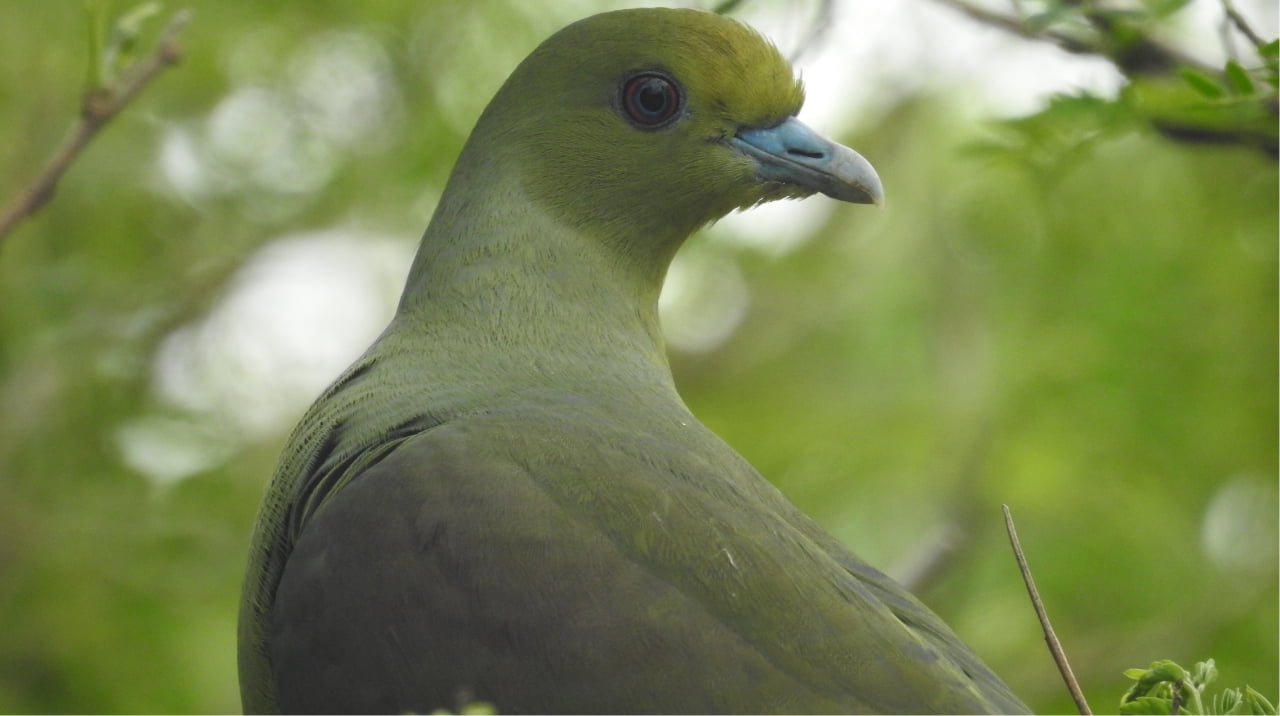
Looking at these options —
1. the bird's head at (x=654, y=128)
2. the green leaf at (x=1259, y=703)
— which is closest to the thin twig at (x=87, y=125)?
the bird's head at (x=654, y=128)

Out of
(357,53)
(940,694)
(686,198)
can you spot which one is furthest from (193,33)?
(940,694)

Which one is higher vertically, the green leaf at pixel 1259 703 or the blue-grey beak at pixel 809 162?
the blue-grey beak at pixel 809 162

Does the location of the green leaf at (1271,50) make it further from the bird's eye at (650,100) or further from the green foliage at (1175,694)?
the bird's eye at (650,100)

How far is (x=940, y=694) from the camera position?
9.09ft

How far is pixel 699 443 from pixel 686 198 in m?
0.86

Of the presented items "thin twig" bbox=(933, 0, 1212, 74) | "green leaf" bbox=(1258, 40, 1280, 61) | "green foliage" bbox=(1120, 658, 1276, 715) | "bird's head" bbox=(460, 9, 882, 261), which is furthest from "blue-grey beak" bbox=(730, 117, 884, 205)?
"green foliage" bbox=(1120, 658, 1276, 715)

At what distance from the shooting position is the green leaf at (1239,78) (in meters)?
3.14

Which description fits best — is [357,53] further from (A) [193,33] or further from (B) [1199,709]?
(B) [1199,709]

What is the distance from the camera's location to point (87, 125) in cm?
333

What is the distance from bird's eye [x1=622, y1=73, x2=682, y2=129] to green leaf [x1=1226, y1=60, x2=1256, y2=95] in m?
1.30

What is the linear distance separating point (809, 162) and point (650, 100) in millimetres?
437

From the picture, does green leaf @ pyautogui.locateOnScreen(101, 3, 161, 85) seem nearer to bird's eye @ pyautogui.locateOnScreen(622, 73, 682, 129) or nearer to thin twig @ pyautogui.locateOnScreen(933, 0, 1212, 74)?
bird's eye @ pyautogui.locateOnScreen(622, 73, 682, 129)

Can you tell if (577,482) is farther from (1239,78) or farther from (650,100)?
(1239,78)

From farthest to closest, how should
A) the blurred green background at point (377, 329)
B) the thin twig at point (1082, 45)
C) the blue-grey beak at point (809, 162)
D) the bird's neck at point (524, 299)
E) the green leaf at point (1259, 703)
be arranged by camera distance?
1. the blurred green background at point (377, 329)
2. the thin twig at point (1082, 45)
3. the blue-grey beak at point (809, 162)
4. the bird's neck at point (524, 299)
5. the green leaf at point (1259, 703)
